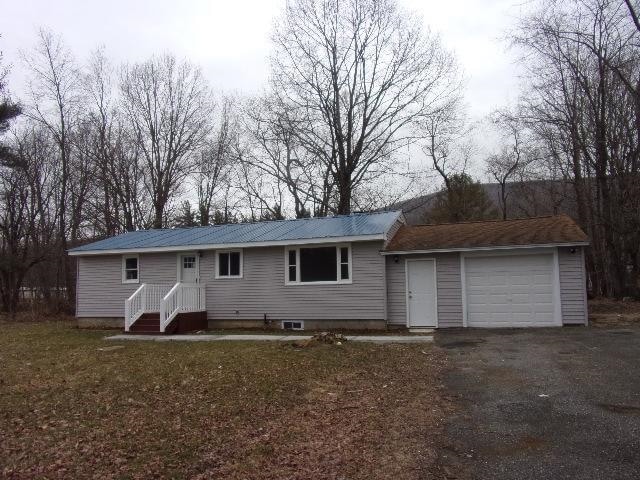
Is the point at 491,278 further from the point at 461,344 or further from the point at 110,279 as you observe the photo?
the point at 110,279

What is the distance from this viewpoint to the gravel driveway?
436 cm

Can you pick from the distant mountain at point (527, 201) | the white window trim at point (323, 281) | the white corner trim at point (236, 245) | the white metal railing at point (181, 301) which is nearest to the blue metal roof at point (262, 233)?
the white corner trim at point (236, 245)

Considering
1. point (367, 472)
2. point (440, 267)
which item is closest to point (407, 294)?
point (440, 267)

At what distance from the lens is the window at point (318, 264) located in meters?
15.3

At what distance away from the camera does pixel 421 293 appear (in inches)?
582

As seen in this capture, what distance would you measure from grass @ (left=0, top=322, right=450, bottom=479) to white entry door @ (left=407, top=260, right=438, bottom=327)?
3961 millimetres

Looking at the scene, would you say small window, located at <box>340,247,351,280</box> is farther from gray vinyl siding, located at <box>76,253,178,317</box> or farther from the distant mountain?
the distant mountain

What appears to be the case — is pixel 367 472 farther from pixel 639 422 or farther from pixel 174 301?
pixel 174 301

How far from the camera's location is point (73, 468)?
4.69m

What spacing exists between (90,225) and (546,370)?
2712 centimetres

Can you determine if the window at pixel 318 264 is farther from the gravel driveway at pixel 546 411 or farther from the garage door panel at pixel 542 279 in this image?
the gravel driveway at pixel 546 411

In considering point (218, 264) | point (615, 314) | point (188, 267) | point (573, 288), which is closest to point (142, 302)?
point (188, 267)

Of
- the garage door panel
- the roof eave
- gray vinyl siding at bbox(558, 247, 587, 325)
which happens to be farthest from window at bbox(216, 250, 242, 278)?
gray vinyl siding at bbox(558, 247, 587, 325)

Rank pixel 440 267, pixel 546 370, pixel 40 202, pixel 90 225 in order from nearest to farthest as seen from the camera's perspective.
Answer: pixel 546 370 → pixel 440 267 → pixel 40 202 → pixel 90 225
